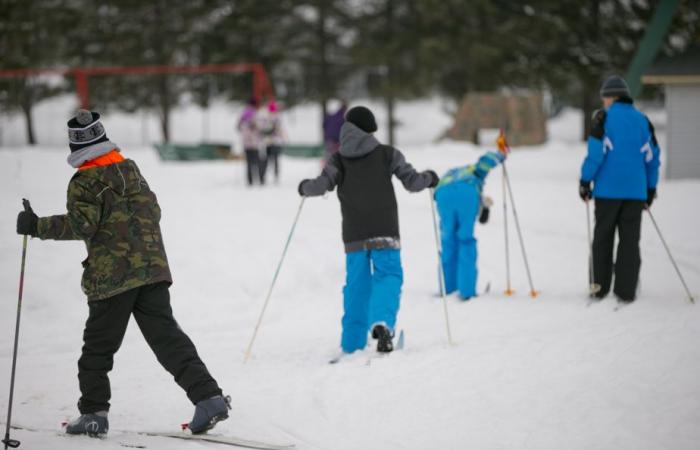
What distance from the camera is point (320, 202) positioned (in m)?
15.3

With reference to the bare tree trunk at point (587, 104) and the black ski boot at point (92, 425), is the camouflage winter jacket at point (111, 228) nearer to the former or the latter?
the black ski boot at point (92, 425)

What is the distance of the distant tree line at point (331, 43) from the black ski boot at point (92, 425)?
88.9 feet

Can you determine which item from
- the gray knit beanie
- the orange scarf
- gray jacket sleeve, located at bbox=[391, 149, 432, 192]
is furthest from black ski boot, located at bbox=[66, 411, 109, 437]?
the gray knit beanie

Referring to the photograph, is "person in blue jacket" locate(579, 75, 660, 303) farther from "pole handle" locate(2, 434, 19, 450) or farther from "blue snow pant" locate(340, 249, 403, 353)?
"pole handle" locate(2, 434, 19, 450)

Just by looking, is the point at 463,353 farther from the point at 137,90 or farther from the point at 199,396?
the point at 137,90

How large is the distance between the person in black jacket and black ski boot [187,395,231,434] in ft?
6.22

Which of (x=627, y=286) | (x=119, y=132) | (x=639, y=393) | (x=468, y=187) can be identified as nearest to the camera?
(x=639, y=393)

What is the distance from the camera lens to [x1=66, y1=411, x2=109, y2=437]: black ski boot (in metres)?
4.66

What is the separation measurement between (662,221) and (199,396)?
9661mm

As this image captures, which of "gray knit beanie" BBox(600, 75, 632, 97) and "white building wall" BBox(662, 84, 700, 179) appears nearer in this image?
"gray knit beanie" BBox(600, 75, 632, 97)

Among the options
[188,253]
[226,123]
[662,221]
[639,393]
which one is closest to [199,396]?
[639,393]

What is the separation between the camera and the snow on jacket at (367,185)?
6.36 m

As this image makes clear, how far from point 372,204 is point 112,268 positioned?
2.29 metres

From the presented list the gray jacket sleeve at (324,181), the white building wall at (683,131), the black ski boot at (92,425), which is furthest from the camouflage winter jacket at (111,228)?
the white building wall at (683,131)
